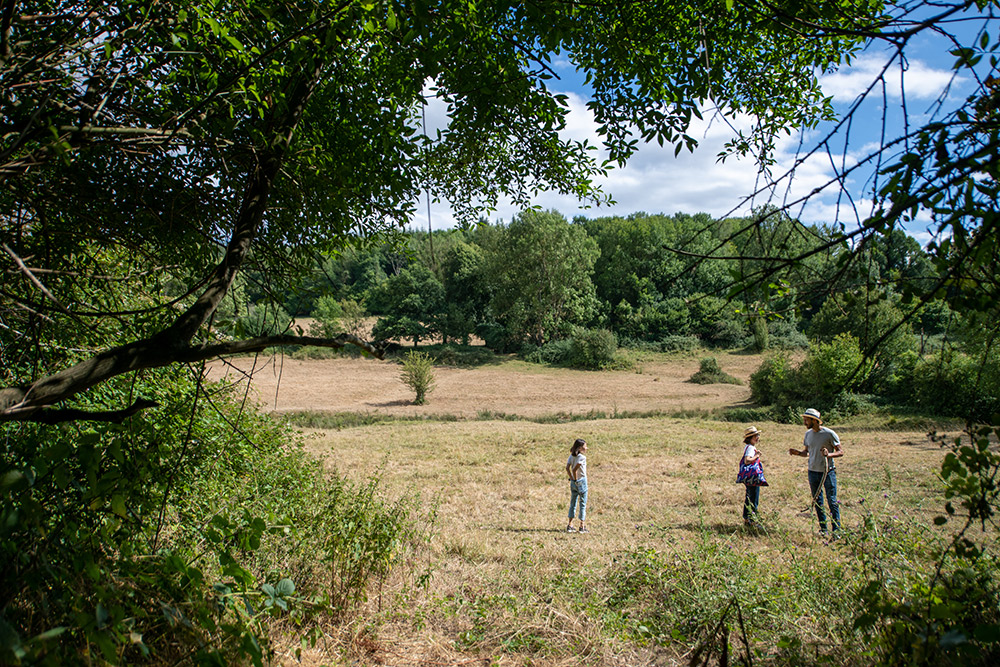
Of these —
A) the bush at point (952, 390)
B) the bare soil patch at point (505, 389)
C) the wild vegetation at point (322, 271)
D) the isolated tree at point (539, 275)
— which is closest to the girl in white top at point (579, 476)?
the wild vegetation at point (322, 271)

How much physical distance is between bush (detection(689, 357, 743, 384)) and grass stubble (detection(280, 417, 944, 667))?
62.4 feet

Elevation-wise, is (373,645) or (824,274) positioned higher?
(824,274)

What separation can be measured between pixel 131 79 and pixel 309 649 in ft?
11.1

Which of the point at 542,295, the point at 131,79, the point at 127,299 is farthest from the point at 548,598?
the point at 542,295

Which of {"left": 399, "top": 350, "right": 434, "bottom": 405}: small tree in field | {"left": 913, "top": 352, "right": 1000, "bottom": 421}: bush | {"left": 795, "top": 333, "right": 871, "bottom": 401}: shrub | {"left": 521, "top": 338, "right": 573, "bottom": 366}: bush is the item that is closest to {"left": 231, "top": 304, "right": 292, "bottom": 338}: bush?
{"left": 913, "top": 352, "right": 1000, "bottom": 421}: bush

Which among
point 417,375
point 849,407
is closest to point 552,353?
point 417,375

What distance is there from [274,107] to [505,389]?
31544 millimetres

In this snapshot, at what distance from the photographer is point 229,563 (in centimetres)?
202

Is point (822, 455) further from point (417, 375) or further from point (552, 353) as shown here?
point (552, 353)

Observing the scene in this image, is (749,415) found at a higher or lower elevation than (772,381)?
lower

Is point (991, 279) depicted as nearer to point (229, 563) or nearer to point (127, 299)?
point (229, 563)

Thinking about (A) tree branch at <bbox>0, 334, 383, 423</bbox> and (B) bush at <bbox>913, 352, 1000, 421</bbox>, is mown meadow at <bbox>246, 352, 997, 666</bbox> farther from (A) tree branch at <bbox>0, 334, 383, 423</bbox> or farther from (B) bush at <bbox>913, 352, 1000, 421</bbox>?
(B) bush at <bbox>913, 352, 1000, 421</bbox>

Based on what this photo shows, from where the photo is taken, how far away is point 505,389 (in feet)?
114

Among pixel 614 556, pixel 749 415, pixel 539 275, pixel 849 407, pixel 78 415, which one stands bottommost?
pixel 749 415
